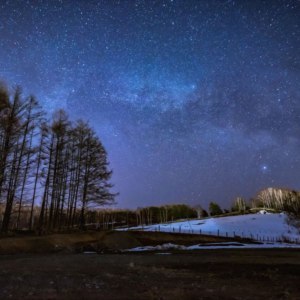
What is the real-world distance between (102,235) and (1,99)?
54.7 ft

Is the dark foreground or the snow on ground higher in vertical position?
the snow on ground

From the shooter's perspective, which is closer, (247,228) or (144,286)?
(144,286)

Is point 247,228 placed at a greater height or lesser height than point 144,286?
greater

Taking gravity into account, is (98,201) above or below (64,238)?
above

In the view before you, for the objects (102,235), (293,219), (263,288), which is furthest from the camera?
(293,219)

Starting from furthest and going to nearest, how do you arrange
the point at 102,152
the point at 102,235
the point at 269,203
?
the point at 269,203 → the point at 102,152 → the point at 102,235

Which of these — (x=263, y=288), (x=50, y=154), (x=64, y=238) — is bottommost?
(x=263, y=288)

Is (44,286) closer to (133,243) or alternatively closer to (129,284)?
(129,284)

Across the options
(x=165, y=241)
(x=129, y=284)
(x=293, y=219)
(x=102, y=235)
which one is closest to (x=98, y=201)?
(x=102, y=235)

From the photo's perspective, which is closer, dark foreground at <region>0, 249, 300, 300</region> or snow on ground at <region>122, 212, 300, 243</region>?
dark foreground at <region>0, 249, 300, 300</region>

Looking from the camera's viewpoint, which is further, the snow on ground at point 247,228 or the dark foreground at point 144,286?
the snow on ground at point 247,228

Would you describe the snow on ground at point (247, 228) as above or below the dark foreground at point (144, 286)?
above

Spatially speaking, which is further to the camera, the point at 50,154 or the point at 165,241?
the point at 165,241

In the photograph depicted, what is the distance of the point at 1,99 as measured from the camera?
30828mm
